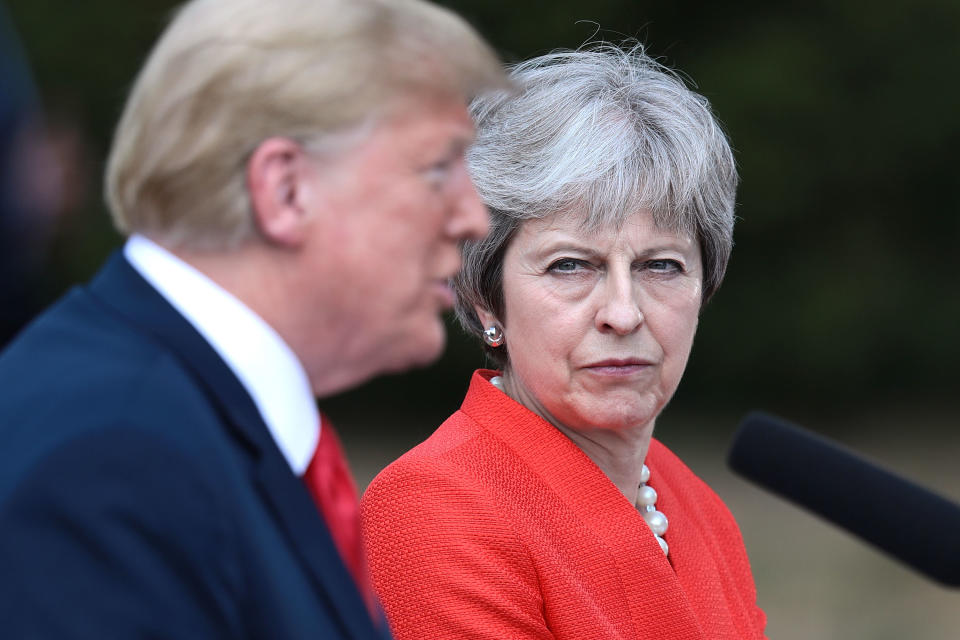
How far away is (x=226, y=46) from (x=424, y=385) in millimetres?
7678

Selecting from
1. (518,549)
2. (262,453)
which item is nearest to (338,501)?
(262,453)

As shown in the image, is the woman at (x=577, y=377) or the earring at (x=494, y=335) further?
the earring at (x=494, y=335)

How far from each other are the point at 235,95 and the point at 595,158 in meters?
1.03

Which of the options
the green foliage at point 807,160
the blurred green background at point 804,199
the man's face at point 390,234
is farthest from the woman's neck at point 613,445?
the green foliage at point 807,160

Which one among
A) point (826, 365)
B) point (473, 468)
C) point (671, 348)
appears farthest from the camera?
point (826, 365)

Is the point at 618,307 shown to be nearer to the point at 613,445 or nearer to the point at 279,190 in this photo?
the point at 613,445

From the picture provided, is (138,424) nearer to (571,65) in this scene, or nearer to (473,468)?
(473,468)

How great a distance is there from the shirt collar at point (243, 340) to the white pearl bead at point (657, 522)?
1149mm

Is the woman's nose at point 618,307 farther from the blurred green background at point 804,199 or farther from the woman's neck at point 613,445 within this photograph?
the blurred green background at point 804,199

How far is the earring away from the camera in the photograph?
2240mm

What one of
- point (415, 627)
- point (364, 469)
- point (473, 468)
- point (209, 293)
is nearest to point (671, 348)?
point (473, 468)

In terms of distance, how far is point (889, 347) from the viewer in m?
8.41

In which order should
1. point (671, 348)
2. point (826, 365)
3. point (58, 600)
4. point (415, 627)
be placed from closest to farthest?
point (58, 600)
point (415, 627)
point (671, 348)
point (826, 365)

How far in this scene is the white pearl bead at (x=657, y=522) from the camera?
2215mm
